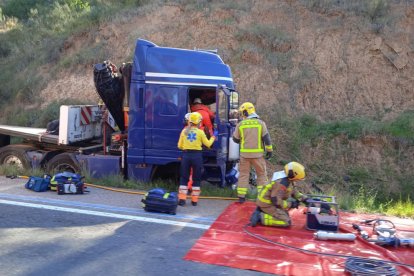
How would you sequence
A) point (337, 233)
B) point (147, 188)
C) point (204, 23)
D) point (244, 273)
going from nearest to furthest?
1. point (244, 273)
2. point (337, 233)
3. point (147, 188)
4. point (204, 23)

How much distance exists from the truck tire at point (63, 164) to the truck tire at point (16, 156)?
0.76 m

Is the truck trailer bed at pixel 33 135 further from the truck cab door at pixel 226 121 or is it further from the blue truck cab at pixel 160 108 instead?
the truck cab door at pixel 226 121

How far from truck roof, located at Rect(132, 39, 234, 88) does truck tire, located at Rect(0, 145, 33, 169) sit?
3.62 meters

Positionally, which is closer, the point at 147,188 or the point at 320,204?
the point at 320,204

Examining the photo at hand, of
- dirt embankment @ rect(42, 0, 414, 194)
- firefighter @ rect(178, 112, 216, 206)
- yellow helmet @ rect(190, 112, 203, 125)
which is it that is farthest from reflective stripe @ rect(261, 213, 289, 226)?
dirt embankment @ rect(42, 0, 414, 194)

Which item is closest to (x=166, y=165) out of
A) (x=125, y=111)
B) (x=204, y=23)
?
(x=125, y=111)

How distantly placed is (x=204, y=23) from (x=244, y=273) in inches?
667

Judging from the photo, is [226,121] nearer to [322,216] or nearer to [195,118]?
[195,118]

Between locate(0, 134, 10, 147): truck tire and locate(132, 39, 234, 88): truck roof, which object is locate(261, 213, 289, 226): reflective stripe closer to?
locate(132, 39, 234, 88): truck roof

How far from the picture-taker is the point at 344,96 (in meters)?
17.6

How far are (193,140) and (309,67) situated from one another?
38.0ft

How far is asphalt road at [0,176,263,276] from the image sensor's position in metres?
4.84

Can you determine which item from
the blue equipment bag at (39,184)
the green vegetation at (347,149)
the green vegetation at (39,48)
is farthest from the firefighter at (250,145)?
the green vegetation at (39,48)

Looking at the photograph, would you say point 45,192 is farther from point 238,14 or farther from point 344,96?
point 238,14
